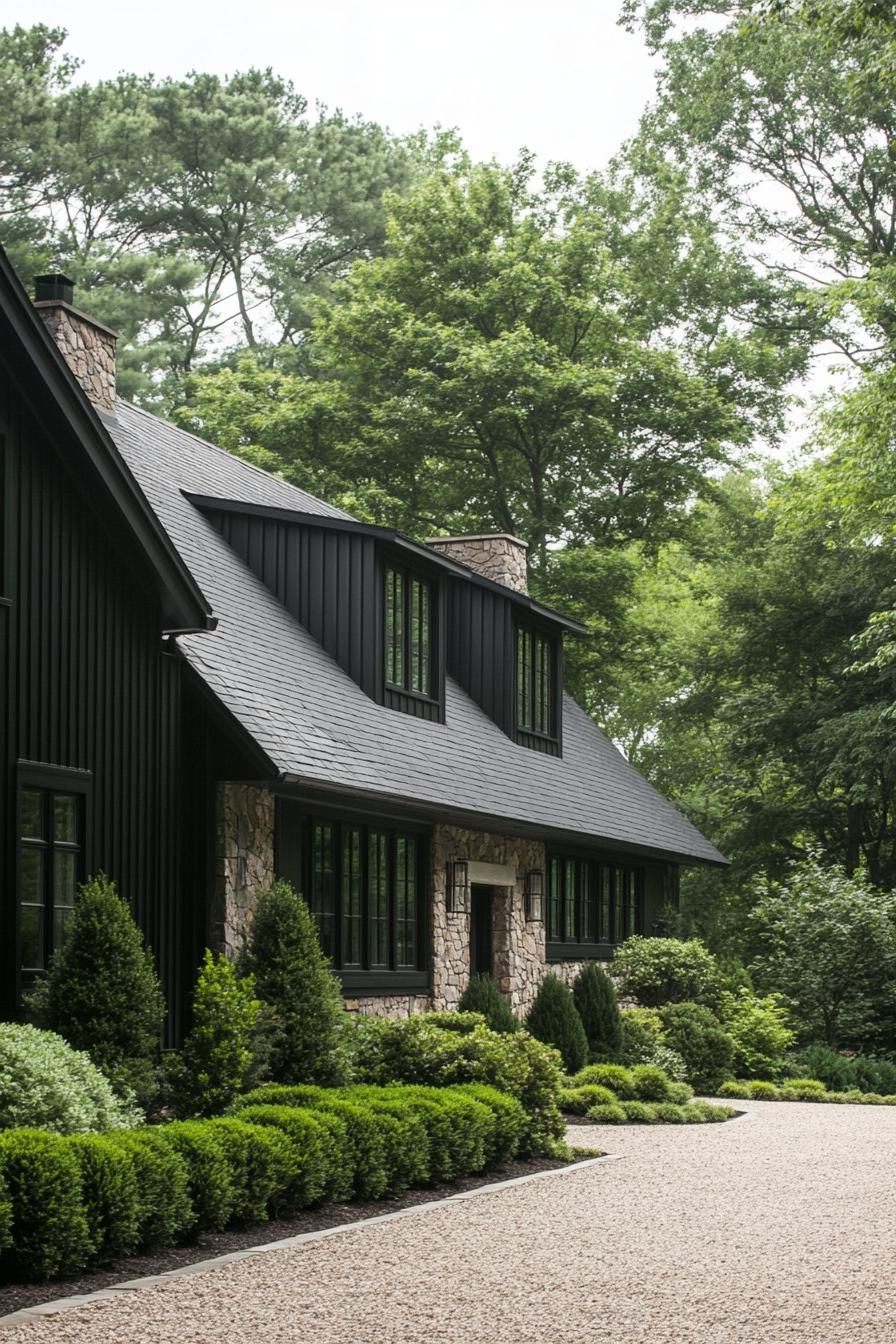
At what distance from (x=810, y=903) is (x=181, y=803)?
45.6 feet

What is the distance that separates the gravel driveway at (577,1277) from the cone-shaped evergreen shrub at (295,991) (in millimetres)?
2242

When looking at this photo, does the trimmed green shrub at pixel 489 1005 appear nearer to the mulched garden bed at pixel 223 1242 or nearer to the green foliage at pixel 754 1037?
the green foliage at pixel 754 1037

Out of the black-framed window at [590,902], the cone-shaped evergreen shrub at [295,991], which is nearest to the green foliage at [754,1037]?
the black-framed window at [590,902]

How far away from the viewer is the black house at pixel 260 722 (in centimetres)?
1235

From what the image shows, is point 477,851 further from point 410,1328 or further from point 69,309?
point 410,1328

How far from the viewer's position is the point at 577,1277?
26.4 feet

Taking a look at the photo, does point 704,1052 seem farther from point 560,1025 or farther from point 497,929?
point 497,929

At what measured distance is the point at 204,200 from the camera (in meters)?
39.1

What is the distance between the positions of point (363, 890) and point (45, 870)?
191 inches

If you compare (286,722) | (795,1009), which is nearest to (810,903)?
(795,1009)

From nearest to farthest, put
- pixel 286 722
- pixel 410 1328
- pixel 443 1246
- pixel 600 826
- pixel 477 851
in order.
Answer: pixel 410 1328, pixel 443 1246, pixel 286 722, pixel 477 851, pixel 600 826

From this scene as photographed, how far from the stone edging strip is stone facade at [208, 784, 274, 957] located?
3401mm

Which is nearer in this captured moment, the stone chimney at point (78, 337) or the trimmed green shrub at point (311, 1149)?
the trimmed green shrub at point (311, 1149)

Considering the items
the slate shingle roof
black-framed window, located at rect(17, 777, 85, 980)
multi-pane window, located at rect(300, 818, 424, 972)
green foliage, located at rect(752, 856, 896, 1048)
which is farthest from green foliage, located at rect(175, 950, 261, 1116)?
green foliage, located at rect(752, 856, 896, 1048)
